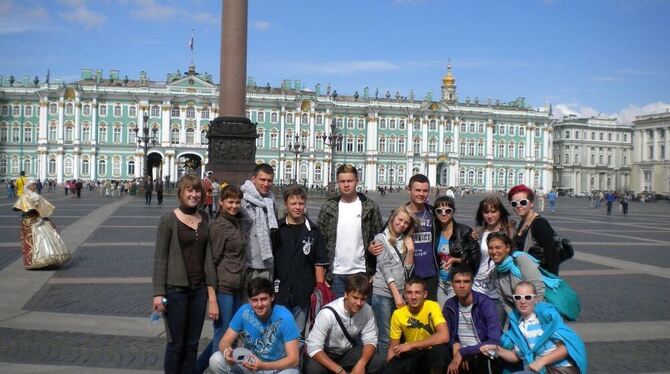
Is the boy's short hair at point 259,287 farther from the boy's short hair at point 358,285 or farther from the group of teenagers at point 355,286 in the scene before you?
the boy's short hair at point 358,285

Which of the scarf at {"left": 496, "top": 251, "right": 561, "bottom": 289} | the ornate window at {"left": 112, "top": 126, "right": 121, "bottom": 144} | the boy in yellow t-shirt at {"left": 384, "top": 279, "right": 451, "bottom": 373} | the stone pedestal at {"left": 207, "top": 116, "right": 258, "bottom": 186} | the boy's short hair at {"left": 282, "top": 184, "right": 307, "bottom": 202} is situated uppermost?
the ornate window at {"left": 112, "top": 126, "right": 121, "bottom": 144}

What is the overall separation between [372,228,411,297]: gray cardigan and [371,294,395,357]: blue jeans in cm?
7

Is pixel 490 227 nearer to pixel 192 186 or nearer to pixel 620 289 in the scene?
pixel 192 186

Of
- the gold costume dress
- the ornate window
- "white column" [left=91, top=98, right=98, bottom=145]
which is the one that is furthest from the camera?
the ornate window

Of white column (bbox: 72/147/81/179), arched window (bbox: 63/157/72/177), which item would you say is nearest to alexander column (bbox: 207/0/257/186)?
white column (bbox: 72/147/81/179)

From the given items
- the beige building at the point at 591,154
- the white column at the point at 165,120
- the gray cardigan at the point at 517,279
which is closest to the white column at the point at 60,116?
the white column at the point at 165,120

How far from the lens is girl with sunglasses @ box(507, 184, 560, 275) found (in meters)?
5.44

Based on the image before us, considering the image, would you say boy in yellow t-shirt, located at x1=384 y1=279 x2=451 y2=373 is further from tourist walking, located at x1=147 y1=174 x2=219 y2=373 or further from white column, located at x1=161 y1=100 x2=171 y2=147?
white column, located at x1=161 y1=100 x2=171 y2=147

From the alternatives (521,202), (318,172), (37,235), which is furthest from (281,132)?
(521,202)

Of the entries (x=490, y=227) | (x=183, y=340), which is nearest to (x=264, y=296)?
(x=183, y=340)

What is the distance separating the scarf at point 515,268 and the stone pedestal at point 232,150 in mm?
13839

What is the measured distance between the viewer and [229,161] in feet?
62.7

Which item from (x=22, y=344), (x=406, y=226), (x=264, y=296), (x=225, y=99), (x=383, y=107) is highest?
(x=383, y=107)

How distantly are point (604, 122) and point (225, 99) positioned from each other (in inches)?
4587
